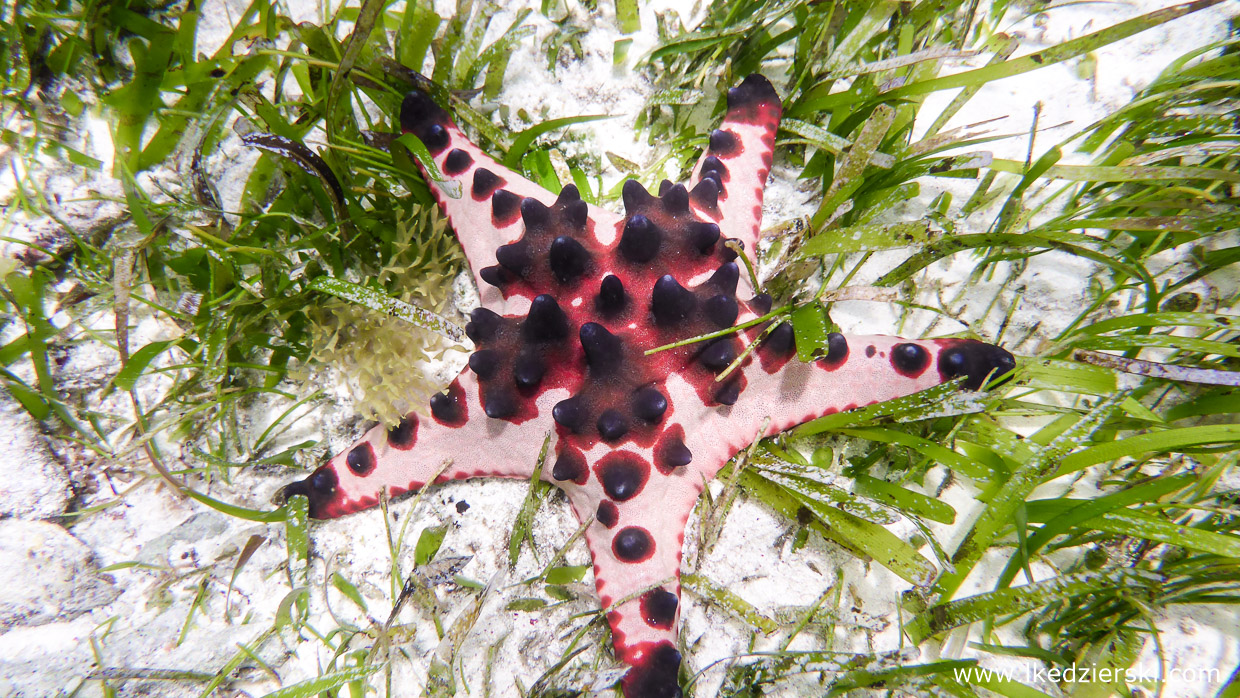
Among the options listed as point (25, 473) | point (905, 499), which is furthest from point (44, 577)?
point (905, 499)

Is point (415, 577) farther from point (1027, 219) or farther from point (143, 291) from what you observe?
point (1027, 219)

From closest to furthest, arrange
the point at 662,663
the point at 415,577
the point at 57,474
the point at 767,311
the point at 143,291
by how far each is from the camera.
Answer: the point at 662,663
the point at 767,311
the point at 415,577
the point at 57,474
the point at 143,291

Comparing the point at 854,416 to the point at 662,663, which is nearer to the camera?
the point at 662,663

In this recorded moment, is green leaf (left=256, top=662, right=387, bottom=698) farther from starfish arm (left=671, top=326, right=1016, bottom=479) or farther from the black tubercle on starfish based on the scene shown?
the black tubercle on starfish

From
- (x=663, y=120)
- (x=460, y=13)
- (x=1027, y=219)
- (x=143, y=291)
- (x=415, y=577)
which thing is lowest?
(x=415, y=577)

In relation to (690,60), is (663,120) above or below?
below

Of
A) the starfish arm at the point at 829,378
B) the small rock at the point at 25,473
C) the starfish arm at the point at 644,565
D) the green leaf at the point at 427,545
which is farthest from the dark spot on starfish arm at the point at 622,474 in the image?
the small rock at the point at 25,473

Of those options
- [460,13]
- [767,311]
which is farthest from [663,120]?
[767,311]

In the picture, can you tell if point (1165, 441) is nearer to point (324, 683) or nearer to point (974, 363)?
point (974, 363)

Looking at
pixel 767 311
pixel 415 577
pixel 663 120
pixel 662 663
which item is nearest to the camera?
pixel 662 663
